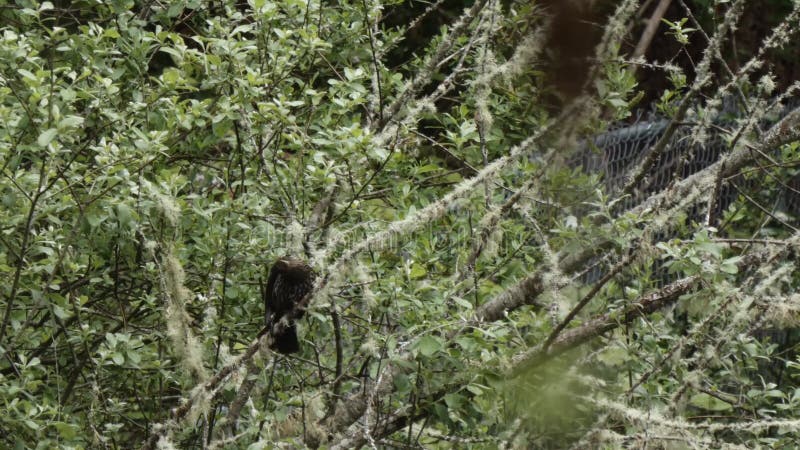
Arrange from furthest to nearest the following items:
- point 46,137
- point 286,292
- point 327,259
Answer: point 327,259
point 286,292
point 46,137

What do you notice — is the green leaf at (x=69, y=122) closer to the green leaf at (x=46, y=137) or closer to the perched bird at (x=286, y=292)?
the green leaf at (x=46, y=137)

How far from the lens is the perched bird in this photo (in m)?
2.37

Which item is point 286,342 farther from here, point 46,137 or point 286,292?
point 46,137

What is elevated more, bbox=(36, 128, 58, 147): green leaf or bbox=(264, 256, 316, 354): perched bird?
bbox=(36, 128, 58, 147): green leaf

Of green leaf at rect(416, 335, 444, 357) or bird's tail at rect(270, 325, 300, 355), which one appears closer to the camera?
green leaf at rect(416, 335, 444, 357)

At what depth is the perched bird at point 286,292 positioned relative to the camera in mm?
2371

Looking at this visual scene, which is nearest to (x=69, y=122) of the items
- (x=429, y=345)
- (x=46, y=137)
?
(x=46, y=137)

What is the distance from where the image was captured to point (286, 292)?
2.42 m

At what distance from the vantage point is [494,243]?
104 inches

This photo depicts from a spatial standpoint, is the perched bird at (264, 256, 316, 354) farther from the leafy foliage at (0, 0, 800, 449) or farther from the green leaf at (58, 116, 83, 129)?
the green leaf at (58, 116, 83, 129)

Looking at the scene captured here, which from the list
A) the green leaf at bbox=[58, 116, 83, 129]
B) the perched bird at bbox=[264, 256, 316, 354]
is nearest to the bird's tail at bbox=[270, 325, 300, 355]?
the perched bird at bbox=[264, 256, 316, 354]

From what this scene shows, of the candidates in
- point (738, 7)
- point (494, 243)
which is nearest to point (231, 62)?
point (494, 243)

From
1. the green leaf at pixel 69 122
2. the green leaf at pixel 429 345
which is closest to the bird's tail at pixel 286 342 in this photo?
the green leaf at pixel 429 345

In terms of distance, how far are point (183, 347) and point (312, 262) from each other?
371mm
